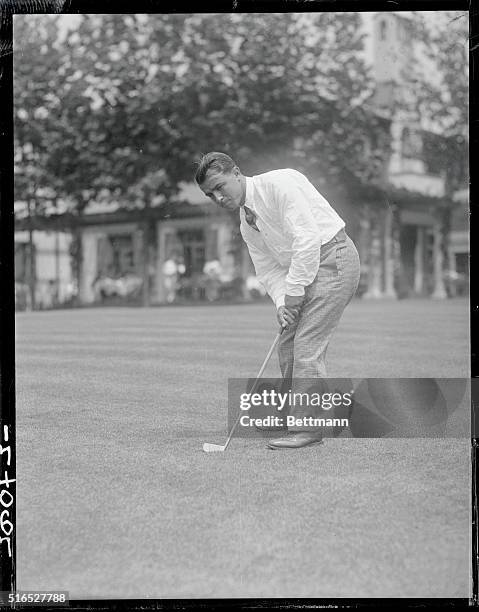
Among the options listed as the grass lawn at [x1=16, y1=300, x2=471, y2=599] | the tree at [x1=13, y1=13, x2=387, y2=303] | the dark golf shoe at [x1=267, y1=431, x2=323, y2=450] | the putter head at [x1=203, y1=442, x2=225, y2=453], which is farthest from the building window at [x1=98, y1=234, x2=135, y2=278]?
the dark golf shoe at [x1=267, y1=431, x2=323, y2=450]

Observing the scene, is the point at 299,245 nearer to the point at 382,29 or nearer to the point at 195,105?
the point at 382,29

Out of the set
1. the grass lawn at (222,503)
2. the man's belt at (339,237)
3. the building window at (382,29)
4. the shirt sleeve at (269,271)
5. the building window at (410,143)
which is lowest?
the grass lawn at (222,503)

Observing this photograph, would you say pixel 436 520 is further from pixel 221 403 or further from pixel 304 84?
pixel 304 84

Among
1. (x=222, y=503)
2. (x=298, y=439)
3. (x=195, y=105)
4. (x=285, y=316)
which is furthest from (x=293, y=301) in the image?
(x=195, y=105)

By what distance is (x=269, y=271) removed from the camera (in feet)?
11.5

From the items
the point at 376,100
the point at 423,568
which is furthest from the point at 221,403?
the point at 376,100

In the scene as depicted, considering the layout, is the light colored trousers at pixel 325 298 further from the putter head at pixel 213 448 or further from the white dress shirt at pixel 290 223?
the putter head at pixel 213 448

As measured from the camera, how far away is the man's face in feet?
10.3

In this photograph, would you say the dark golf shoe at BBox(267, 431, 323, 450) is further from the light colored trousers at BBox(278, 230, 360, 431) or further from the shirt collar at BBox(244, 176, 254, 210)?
the shirt collar at BBox(244, 176, 254, 210)

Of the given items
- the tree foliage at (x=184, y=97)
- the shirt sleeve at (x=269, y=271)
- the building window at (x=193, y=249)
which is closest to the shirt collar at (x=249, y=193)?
the shirt sleeve at (x=269, y=271)

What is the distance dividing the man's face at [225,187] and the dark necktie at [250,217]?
7cm

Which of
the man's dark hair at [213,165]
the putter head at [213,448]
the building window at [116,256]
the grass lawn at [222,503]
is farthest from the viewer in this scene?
the building window at [116,256]

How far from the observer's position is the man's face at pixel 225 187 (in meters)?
3.14

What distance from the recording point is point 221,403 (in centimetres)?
321
